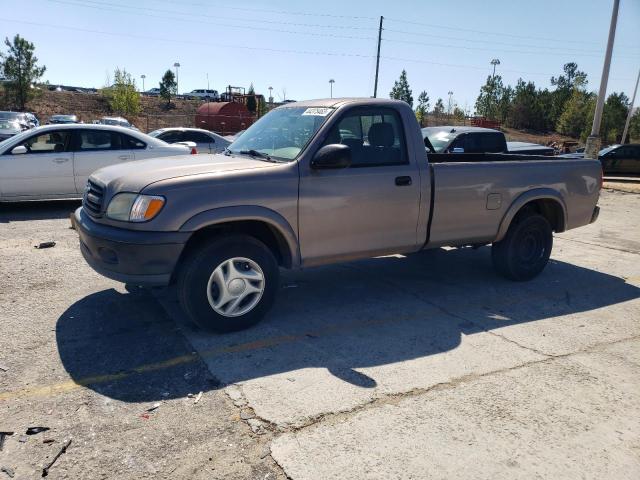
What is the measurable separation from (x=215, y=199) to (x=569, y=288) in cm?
424

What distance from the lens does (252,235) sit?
4465mm

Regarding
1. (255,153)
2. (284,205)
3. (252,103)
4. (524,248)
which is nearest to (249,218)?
(284,205)

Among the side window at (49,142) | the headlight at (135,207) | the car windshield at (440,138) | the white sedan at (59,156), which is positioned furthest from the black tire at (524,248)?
the side window at (49,142)

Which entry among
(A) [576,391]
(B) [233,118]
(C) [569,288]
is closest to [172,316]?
(A) [576,391]

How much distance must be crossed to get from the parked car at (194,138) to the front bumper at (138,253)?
12.4m

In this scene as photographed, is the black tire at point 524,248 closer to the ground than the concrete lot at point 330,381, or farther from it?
farther from it

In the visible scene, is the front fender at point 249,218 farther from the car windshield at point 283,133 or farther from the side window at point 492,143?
the side window at point 492,143

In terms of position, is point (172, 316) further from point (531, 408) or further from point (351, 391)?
point (531, 408)

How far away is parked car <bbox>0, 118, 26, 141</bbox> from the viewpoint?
16.0 metres

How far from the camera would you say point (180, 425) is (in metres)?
2.99

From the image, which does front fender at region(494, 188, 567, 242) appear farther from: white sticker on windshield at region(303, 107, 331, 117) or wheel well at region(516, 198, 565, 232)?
white sticker on windshield at region(303, 107, 331, 117)

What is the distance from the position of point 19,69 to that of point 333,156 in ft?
173

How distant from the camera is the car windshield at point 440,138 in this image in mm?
11205

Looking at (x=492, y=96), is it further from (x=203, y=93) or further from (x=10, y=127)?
(x=10, y=127)
